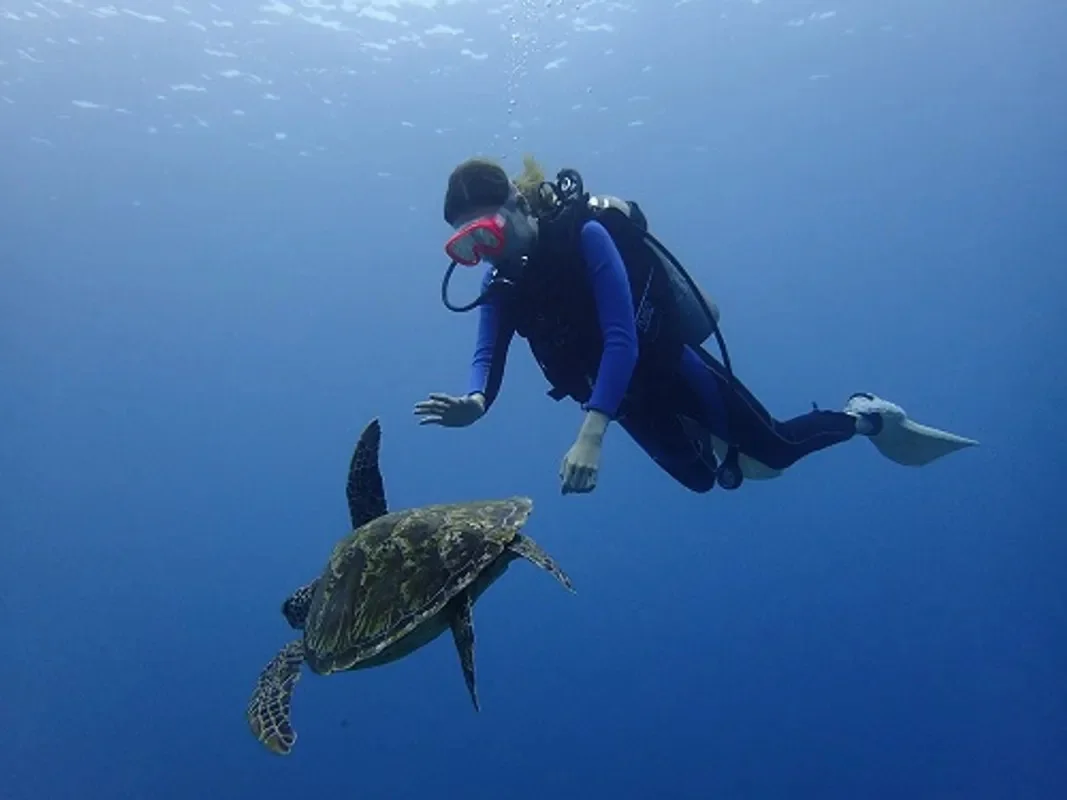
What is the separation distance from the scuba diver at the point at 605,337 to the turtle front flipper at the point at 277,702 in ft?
5.55

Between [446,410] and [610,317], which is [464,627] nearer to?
[446,410]

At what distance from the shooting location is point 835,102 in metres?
24.6

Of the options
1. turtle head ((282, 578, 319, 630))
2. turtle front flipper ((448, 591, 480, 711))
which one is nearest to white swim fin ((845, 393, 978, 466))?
turtle front flipper ((448, 591, 480, 711))

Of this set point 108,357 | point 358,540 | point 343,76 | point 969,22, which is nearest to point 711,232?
point 969,22

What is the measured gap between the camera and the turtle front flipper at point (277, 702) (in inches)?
152

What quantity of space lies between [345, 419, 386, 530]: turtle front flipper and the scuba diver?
40cm

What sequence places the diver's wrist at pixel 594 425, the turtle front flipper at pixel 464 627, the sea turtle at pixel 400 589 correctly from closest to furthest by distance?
the turtle front flipper at pixel 464 627 < the sea turtle at pixel 400 589 < the diver's wrist at pixel 594 425

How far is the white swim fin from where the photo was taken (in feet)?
24.0

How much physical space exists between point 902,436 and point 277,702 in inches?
239

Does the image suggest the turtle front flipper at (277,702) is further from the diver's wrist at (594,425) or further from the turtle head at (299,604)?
the diver's wrist at (594,425)

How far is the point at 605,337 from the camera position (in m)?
4.84

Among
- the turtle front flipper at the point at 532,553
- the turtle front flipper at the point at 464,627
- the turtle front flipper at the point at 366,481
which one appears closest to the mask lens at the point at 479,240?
the turtle front flipper at the point at 366,481

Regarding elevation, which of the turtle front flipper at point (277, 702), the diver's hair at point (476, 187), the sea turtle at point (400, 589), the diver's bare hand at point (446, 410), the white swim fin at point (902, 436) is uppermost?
the diver's hair at point (476, 187)

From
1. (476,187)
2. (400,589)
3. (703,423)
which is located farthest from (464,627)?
(703,423)
